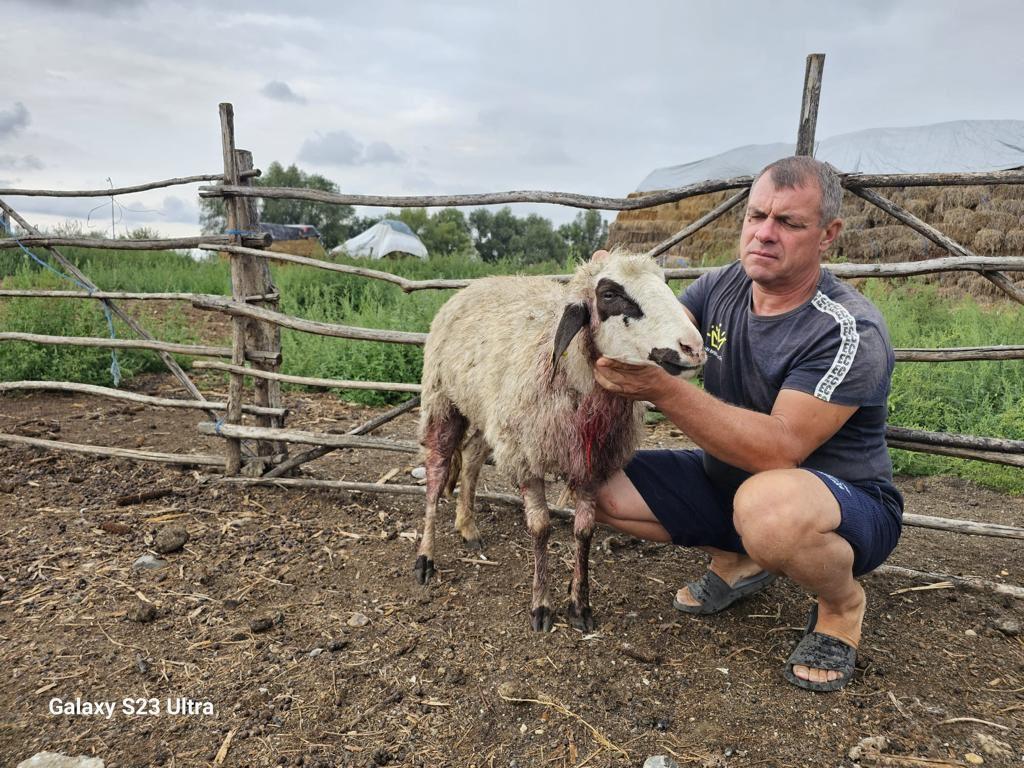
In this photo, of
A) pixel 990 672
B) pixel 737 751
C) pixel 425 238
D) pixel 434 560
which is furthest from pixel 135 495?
pixel 425 238

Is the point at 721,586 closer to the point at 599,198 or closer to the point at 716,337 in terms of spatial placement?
the point at 716,337

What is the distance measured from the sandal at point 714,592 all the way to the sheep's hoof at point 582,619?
1.43 feet

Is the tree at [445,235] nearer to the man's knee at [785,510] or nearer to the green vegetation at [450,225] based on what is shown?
the green vegetation at [450,225]

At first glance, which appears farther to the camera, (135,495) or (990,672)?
(135,495)

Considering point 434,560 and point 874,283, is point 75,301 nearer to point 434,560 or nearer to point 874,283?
point 434,560

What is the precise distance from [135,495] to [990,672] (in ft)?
14.7

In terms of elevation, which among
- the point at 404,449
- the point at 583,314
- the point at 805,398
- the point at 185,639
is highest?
the point at 583,314

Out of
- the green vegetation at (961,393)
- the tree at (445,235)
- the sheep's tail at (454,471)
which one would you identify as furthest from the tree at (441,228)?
the sheep's tail at (454,471)

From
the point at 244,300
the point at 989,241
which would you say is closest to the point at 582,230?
the point at 989,241

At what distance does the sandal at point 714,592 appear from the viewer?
10.1 ft

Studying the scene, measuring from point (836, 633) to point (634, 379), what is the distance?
4.26ft

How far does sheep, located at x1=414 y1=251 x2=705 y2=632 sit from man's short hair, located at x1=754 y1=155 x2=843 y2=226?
539 mm

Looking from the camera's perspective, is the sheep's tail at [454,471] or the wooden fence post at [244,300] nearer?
the sheep's tail at [454,471]

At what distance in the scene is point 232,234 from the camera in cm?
443
